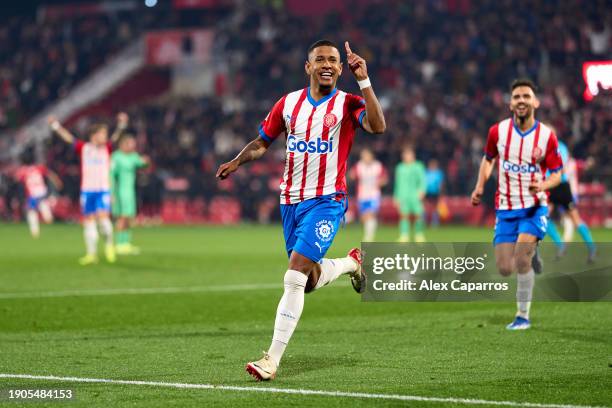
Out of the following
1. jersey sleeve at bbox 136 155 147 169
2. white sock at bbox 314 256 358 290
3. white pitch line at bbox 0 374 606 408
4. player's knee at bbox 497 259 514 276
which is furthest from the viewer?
jersey sleeve at bbox 136 155 147 169

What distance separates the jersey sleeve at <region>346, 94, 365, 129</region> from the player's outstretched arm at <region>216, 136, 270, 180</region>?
2.49ft

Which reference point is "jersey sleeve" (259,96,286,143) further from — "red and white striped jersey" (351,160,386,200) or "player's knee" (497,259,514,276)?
"red and white striped jersey" (351,160,386,200)

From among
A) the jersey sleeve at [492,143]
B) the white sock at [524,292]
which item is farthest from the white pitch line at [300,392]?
the jersey sleeve at [492,143]

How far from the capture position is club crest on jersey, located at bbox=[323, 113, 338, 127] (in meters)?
7.95

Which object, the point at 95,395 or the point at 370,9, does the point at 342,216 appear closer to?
the point at 95,395

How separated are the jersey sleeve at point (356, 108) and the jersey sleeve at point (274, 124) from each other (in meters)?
0.54

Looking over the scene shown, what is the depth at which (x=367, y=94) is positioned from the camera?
753 cm

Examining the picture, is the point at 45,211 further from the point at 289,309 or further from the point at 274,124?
the point at 289,309

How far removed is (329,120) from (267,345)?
237 centimetres

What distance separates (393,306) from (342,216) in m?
4.70

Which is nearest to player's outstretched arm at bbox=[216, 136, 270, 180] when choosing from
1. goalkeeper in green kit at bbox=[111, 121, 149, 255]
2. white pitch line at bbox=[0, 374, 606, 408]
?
white pitch line at bbox=[0, 374, 606, 408]

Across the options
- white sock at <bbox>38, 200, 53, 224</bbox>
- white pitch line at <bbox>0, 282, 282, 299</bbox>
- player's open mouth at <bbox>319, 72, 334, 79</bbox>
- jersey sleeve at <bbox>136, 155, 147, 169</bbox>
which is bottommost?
white sock at <bbox>38, 200, 53, 224</bbox>

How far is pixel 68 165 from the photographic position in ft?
134

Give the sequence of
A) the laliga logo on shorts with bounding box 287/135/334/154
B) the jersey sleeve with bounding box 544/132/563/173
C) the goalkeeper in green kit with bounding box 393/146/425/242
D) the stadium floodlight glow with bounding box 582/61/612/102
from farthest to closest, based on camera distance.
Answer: the goalkeeper in green kit with bounding box 393/146/425/242 < the stadium floodlight glow with bounding box 582/61/612/102 < the jersey sleeve with bounding box 544/132/563/173 < the laliga logo on shorts with bounding box 287/135/334/154
